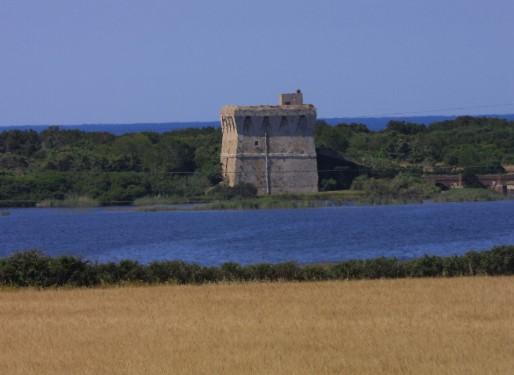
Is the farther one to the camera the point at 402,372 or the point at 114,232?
the point at 114,232

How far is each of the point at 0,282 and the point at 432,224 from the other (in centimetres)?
2925

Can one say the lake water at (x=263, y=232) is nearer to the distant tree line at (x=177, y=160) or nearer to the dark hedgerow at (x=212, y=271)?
the distant tree line at (x=177, y=160)

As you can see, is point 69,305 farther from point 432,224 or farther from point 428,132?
point 428,132

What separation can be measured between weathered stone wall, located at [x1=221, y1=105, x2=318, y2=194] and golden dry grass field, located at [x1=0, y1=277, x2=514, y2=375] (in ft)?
124

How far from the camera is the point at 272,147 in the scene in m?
64.8

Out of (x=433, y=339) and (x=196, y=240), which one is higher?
(x=433, y=339)

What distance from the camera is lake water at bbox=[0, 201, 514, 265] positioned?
141ft

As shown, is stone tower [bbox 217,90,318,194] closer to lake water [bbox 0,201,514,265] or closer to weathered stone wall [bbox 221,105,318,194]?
weathered stone wall [bbox 221,105,318,194]

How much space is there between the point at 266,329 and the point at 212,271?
851cm

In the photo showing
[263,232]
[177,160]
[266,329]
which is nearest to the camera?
[266,329]

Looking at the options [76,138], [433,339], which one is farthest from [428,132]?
[433,339]

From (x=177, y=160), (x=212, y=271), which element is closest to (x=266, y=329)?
(x=212, y=271)

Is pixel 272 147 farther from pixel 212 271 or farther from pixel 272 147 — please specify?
pixel 212 271

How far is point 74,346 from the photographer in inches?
733
